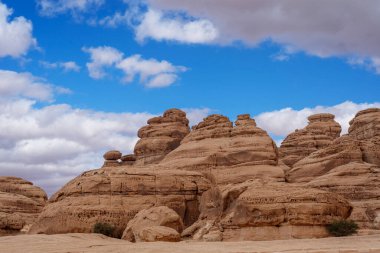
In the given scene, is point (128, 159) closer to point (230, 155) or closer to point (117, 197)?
point (230, 155)

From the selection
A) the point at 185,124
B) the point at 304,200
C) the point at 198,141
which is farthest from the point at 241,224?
the point at 185,124

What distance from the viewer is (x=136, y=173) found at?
36.4 meters

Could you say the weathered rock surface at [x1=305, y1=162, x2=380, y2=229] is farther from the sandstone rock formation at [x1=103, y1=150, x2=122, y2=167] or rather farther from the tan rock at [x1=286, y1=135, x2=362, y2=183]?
the sandstone rock formation at [x1=103, y1=150, x2=122, y2=167]

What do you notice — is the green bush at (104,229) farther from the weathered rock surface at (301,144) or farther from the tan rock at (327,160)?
the weathered rock surface at (301,144)

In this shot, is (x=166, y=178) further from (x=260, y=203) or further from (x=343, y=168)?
(x=343, y=168)

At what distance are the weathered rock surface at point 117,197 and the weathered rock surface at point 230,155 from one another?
12.4 feet

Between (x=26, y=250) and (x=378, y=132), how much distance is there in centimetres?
5867

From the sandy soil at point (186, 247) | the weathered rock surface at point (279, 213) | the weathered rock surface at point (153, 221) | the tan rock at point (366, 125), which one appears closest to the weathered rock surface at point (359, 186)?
the weathered rock surface at point (279, 213)

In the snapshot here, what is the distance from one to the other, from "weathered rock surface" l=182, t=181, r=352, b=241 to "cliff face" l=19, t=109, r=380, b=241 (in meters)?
0.05

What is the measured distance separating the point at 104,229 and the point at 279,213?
36.2ft

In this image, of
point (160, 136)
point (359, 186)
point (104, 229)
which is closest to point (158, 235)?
point (104, 229)

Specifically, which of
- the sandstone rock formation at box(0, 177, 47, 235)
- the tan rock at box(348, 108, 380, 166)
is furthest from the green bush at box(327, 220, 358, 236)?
the tan rock at box(348, 108, 380, 166)

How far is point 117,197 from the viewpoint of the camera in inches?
1375

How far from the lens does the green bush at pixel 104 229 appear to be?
3138 cm
